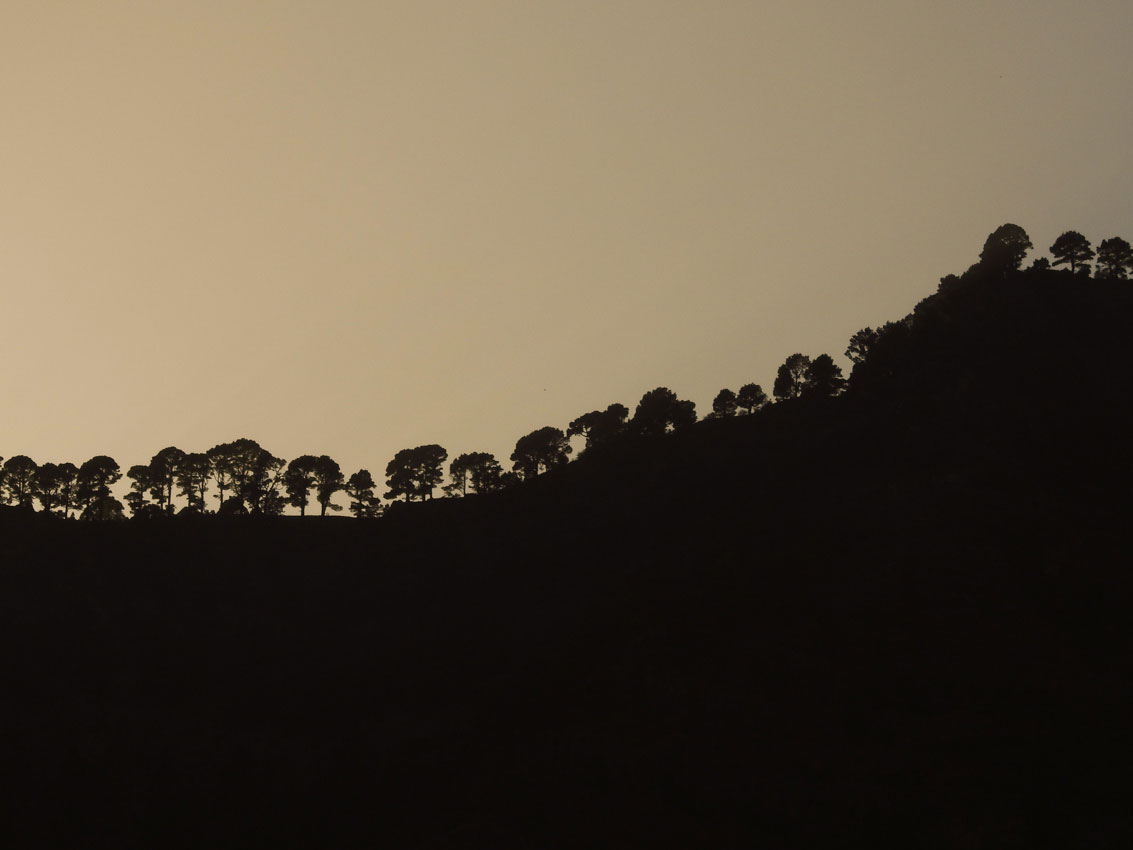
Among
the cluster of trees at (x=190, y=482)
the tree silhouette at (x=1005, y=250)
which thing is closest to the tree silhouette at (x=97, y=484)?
the cluster of trees at (x=190, y=482)

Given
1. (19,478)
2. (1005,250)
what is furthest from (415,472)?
(1005,250)

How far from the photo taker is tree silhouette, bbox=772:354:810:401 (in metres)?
177

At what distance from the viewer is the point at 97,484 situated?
527 ft

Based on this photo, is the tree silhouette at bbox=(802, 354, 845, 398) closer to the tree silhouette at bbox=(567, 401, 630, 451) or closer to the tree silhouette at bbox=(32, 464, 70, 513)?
the tree silhouette at bbox=(567, 401, 630, 451)

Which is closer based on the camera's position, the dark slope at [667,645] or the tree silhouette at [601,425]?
the dark slope at [667,645]

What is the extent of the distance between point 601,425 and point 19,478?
3700 inches

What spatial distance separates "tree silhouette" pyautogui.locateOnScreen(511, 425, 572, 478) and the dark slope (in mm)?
24191

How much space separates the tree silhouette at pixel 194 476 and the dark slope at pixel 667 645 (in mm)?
25049

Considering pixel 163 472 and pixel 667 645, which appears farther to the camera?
pixel 163 472

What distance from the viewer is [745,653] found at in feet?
311

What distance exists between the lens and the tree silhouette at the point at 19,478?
158 m

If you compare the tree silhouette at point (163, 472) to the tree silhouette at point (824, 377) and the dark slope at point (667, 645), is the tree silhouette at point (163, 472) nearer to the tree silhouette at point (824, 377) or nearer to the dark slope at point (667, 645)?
the dark slope at point (667, 645)

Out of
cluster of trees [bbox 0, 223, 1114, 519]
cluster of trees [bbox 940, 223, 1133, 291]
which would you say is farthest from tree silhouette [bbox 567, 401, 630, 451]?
cluster of trees [bbox 940, 223, 1133, 291]

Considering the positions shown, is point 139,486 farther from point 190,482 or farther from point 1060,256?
point 1060,256
